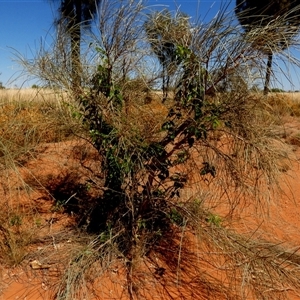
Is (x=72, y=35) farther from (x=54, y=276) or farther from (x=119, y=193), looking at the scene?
(x=54, y=276)

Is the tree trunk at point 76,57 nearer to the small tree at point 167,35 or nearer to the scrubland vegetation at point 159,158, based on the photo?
the scrubland vegetation at point 159,158

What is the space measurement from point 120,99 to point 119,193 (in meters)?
0.82

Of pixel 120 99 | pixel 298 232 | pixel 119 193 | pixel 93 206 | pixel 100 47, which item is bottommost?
pixel 298 232

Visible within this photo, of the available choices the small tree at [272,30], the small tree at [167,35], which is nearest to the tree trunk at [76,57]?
the small tree at [167,35]

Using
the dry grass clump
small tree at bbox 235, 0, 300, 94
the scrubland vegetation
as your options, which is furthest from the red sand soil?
small tree at bbox 235, 0, 300, 94

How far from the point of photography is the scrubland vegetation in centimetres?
226

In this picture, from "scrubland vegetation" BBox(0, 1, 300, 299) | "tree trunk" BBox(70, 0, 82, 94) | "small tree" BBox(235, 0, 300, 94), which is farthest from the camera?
"tree trunk" BBox(70, 0, 82, 94)

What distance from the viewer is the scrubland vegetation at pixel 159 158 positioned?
2.26m

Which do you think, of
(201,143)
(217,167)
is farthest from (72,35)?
(217,167)

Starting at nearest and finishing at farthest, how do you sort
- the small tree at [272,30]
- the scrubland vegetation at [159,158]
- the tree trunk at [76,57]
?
1. the small tree at [272,30]
2. the scrubland vegetation at [159,158]
3. the tree trunk at [76,57]

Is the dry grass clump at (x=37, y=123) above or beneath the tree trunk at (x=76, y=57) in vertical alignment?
beneath

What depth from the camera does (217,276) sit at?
2.54 m

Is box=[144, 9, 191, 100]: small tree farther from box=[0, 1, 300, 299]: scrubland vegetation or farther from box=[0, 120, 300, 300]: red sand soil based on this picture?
box=[0, 120, 300, 300]: red sand soil

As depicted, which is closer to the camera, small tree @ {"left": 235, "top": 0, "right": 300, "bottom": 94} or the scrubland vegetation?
small tree @ {"left": 235, "top": 0, "right": 300, "bottom": 94}
